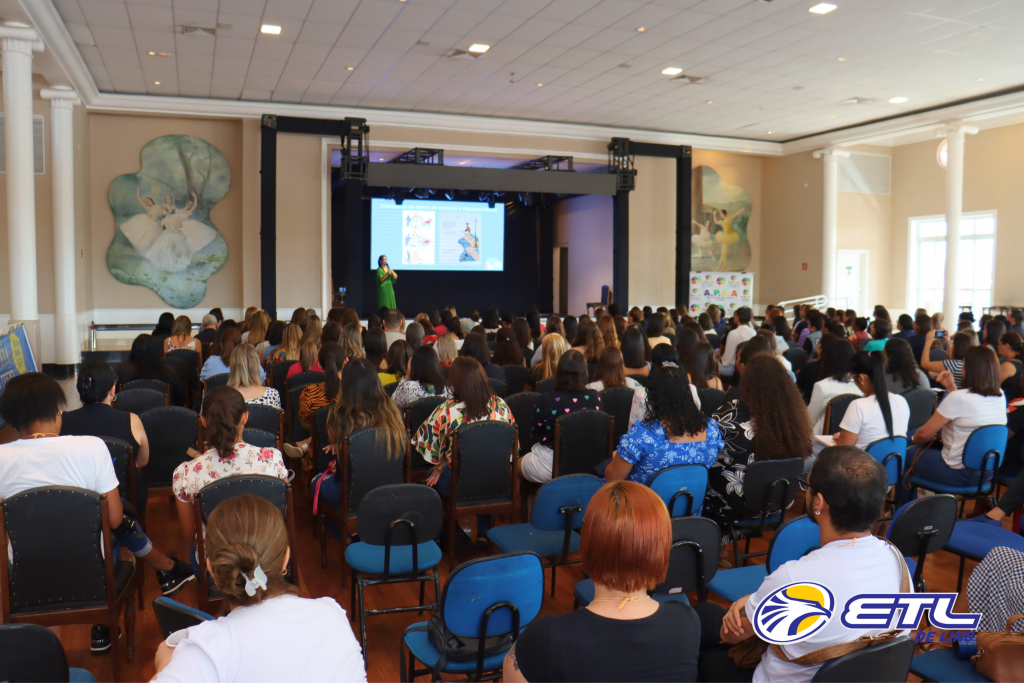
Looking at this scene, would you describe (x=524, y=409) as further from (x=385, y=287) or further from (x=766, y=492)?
(x=385, y=287)

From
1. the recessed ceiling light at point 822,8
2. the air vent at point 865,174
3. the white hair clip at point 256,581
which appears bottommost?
the white hair clip at point 256,581

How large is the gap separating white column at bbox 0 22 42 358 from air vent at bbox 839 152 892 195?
16167 mm

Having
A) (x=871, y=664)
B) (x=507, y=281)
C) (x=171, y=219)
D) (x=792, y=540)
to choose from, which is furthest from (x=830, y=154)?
(x=871, y=664)

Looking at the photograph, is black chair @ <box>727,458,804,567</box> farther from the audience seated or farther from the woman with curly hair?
the audience seated

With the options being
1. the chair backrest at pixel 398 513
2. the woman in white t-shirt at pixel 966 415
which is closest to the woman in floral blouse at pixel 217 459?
the chair backrest at pixel 398 513

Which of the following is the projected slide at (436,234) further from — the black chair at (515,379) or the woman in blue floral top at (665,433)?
the woman in blue floral top at (665,433)

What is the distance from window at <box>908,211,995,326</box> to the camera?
15.8 metres

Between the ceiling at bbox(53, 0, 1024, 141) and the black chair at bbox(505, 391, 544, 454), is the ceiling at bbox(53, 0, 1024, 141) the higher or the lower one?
the higher one

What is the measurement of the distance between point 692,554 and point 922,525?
3.30 feet

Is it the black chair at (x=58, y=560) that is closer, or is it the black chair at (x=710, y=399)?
the black chair at (x=58, y=560)

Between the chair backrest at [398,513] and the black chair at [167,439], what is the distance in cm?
185

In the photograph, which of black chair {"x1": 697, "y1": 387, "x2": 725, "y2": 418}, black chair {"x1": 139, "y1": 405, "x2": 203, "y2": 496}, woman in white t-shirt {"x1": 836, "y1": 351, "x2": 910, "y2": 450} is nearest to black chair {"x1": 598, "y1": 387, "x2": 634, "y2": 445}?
black chair {"x1": 697, "y1": 387, "x2": 725, "y2": 418}

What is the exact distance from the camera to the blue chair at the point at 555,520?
3.08m

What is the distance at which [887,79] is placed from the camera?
11523 millimetres
